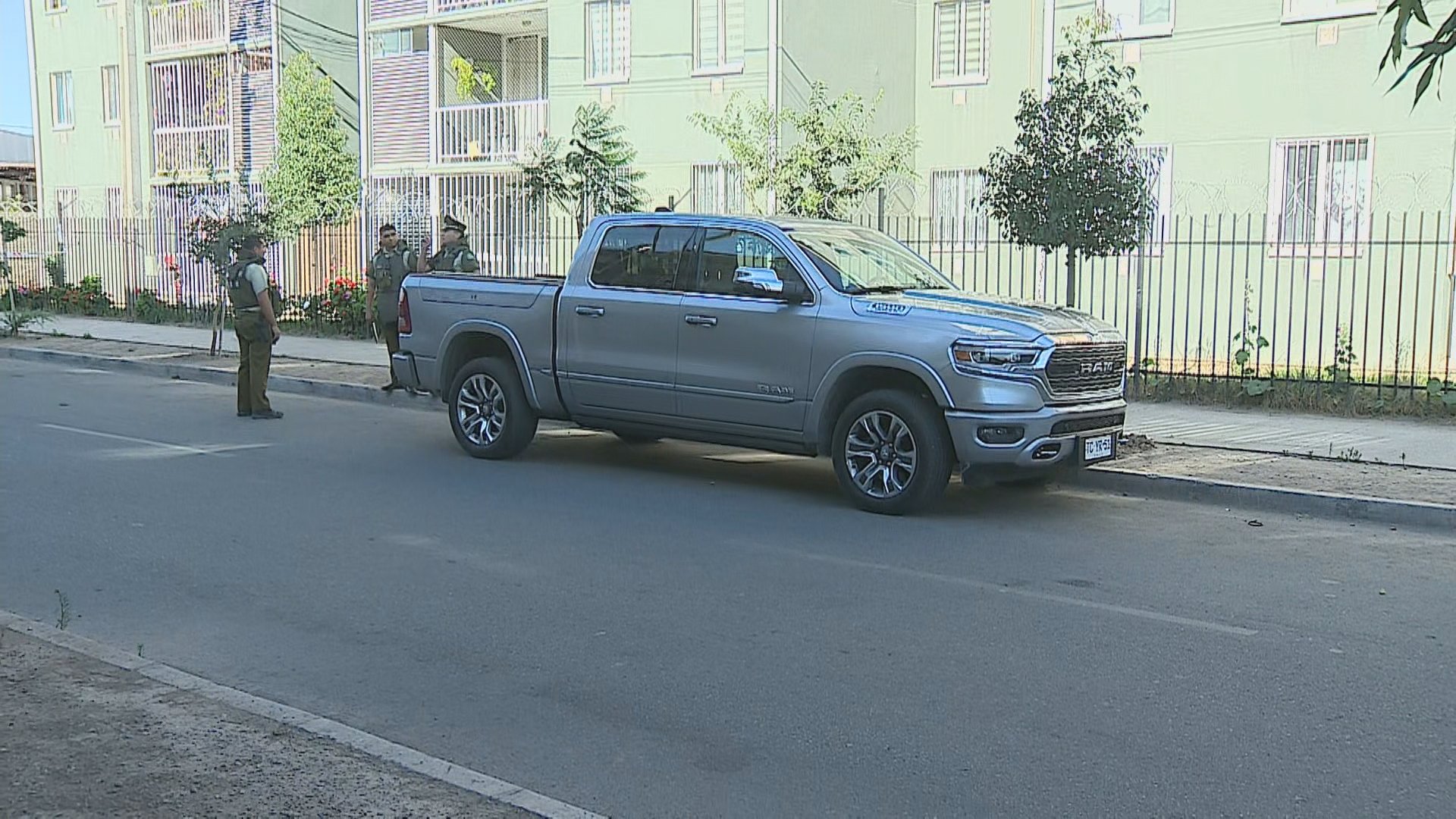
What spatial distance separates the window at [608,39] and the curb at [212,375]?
9499 millimetres

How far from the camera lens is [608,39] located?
25609mm

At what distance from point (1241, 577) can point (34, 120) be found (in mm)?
37903

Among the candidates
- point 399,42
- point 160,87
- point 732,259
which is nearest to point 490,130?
point 399,42

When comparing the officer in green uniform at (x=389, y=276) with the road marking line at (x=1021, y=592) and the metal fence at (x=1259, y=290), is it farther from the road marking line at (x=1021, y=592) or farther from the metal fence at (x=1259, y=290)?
the road marking line at (x=1021, y=592)

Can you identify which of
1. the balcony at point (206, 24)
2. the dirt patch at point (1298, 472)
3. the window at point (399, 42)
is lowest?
the dirt patch at point (1298, 472)

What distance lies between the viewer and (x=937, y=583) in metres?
7.71

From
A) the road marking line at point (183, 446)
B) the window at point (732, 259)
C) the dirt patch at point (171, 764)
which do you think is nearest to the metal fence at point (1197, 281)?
the window at point (732, 259)

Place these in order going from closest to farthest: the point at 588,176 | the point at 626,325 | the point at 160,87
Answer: the point at 626,325
the point at 588,176
the point at 160,87

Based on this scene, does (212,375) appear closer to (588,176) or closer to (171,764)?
(588,176)

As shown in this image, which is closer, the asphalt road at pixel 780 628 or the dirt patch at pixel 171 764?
the dirt patch at pixel 171 764

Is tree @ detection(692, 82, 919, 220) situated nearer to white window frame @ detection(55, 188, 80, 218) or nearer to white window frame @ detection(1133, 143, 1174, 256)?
white window frame @ detection(1133, 143, 1174, 256)

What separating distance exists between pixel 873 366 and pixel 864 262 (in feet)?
4.03

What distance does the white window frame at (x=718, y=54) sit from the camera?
23438 millimetres

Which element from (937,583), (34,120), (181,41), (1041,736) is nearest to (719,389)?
(937,583)
